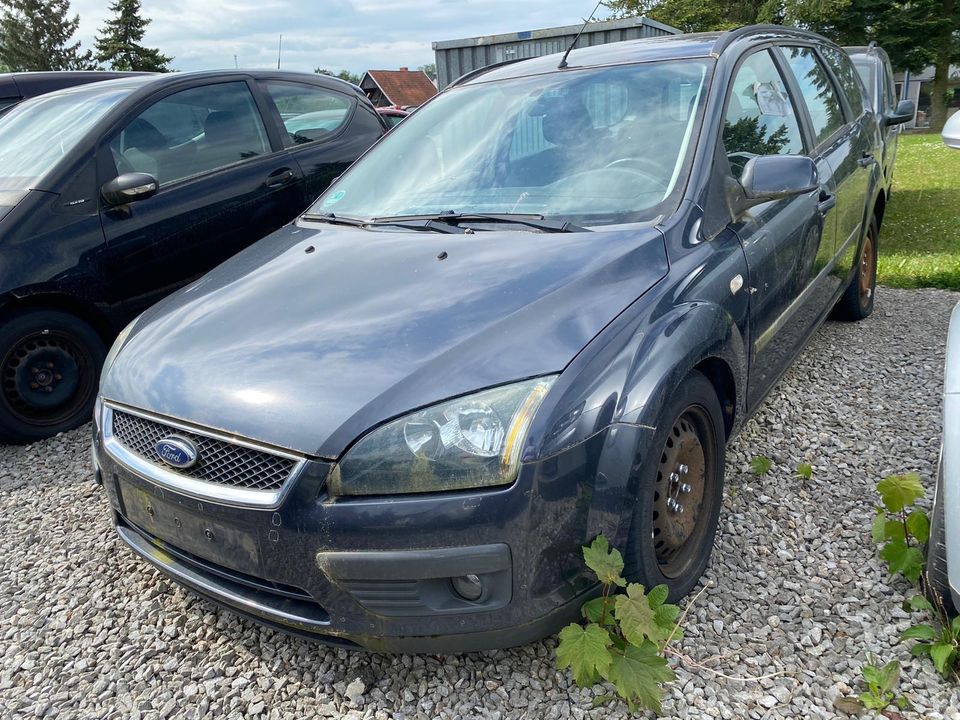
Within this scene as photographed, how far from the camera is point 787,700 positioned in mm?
2068

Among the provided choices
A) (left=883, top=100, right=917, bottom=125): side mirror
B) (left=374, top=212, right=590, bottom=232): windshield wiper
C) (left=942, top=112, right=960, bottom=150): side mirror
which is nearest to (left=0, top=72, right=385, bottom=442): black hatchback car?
(left=374, top=212, right=590, bottom=232): windshield wiper

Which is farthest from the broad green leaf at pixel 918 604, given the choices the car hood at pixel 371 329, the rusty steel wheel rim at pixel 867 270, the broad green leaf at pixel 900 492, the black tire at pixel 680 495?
the rusty steel wheel rim at pixel 867 270

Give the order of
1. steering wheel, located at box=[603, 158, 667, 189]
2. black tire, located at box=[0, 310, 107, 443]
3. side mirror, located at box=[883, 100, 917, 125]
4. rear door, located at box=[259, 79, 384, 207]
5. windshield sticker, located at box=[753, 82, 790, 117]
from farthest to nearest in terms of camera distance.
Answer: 1. side mirror, located at box=[883, 100, 917, 125]
2. rear door, located at box=[259, 79, 384, 207]
3. black tire, located at box=[0, 310, 107, 443]
4. windshield sticker, located at box=[753, 82, 790, 117]
5. steering wheel, located at box=[603, 158, 667, 189]

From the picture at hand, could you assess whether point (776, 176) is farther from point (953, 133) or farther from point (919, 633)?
point (919, 633)

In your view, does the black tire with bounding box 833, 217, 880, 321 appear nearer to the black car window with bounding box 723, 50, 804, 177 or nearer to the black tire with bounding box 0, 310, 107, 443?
the black car window with bounding box 723, 50, 804, 177

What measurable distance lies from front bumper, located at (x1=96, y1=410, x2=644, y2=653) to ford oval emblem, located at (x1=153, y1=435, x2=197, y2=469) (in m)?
0.10

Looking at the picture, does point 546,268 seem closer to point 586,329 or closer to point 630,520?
point 586,329

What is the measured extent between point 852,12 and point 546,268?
37681 mm

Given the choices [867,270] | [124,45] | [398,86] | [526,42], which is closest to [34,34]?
[124,45]

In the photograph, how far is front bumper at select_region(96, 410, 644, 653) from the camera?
5.98ft

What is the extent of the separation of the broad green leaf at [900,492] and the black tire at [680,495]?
1.82 ft

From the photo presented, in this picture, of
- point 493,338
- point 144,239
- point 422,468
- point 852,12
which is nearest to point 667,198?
point 493,338

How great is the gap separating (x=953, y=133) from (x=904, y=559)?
4.34 feet

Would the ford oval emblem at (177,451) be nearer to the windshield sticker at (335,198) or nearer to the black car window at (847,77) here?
the windshield sticker at (335,198)
